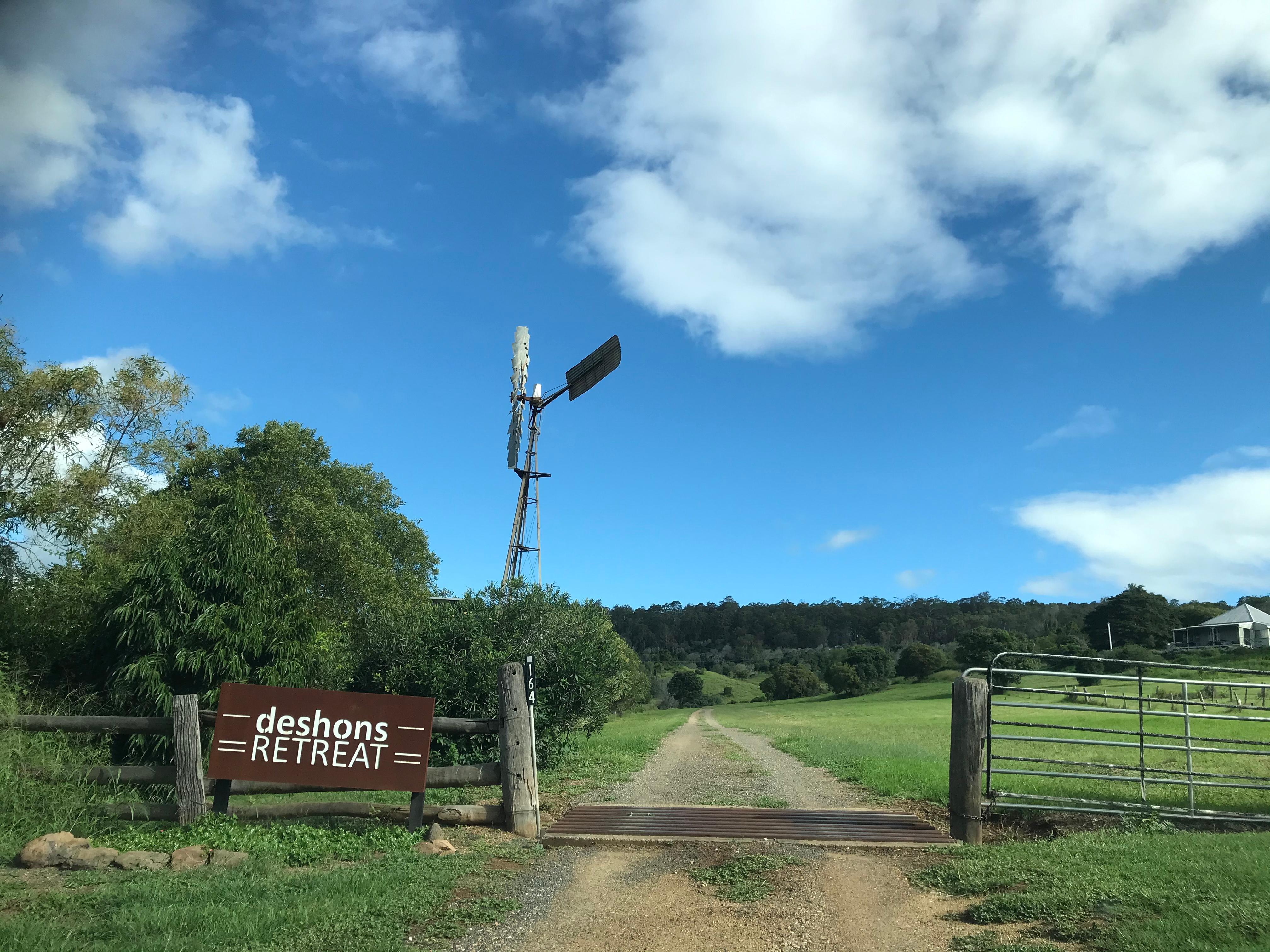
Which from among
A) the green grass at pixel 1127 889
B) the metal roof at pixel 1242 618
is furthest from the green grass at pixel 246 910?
the metal roof at pixel 1242 618

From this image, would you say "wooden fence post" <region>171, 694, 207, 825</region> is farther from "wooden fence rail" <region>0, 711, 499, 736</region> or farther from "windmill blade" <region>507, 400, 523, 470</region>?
"windmill blade" <region>507, 400, 523, 470</region>

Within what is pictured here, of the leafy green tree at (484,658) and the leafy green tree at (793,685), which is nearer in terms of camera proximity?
the leafy green tree at (484,658)

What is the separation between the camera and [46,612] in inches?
523

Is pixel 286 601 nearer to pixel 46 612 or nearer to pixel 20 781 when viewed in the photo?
pixel 46 612

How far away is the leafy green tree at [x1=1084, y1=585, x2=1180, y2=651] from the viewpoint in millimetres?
86250

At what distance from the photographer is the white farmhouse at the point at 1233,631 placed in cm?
8375

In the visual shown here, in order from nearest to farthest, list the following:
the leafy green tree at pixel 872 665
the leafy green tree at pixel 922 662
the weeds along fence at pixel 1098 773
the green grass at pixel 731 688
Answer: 1. the weeds along fence at pixel 1098 773
2. the leafy green tree at pixel 872 665
3. the leafy green tree at pixel 922 662
4. the green grass at pixel 731 688

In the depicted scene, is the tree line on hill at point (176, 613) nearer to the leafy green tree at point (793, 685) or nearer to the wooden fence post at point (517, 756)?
the wooden fence post at point (517, 756)

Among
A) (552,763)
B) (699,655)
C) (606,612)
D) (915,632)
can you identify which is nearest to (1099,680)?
(606,612)

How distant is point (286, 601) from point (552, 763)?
17.3 feet

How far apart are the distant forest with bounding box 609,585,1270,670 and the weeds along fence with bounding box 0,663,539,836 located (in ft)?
346

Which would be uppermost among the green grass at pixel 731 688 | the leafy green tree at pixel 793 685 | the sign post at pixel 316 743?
the sign post at pixel 316 743

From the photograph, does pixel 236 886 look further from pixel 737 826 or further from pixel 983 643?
pixel 983 643

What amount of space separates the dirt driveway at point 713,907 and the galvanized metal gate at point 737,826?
274 mm
